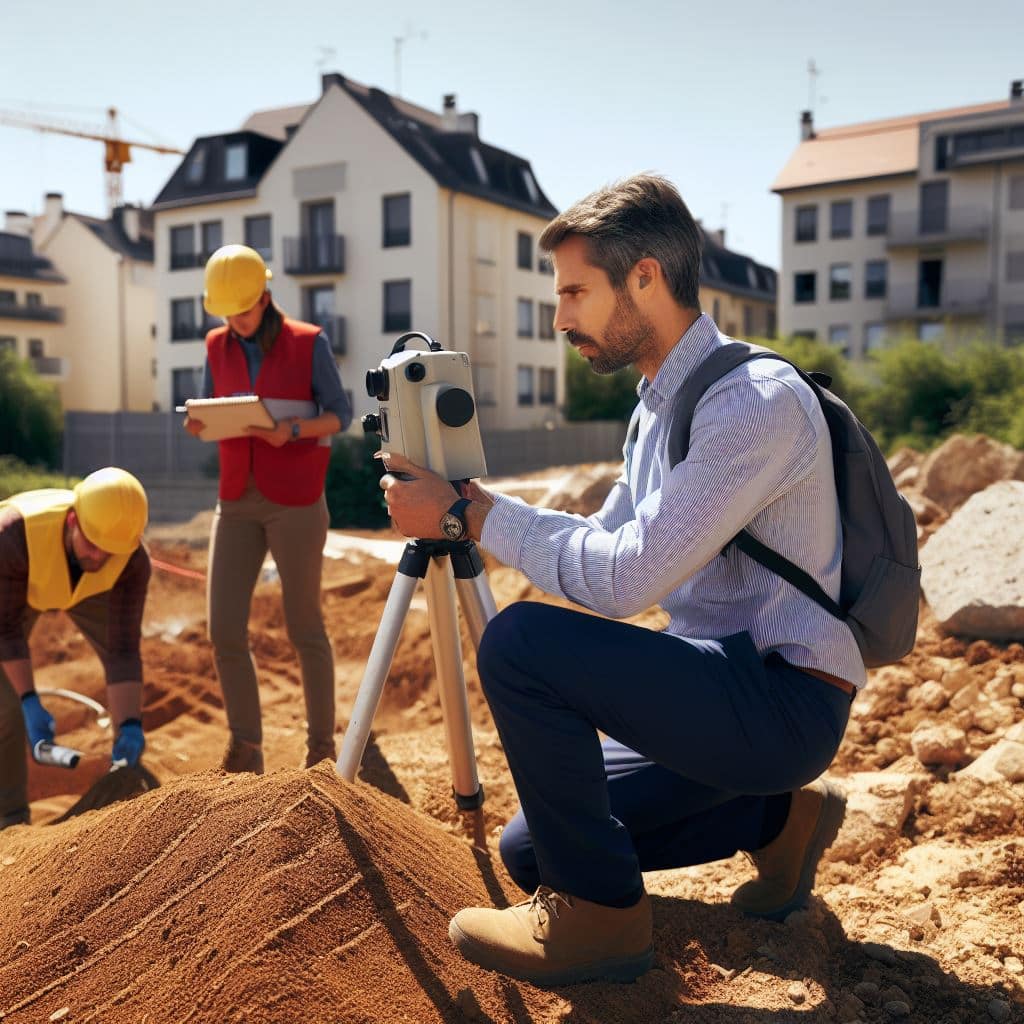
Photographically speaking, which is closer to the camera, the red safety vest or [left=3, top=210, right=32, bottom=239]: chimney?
the red safety vest

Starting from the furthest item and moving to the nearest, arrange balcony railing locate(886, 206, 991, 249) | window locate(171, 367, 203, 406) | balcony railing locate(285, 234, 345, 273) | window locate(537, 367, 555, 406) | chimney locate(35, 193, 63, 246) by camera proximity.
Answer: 1. chimney locate(35, 193, 63, 246)
2. balcony railing locate(886, 206, 991, 249)
3. window locate(537, 367, 555, 406)
4. window locate(171, 367, 203, 406)
5. balcony railing locate(285, 234, 345, 273)

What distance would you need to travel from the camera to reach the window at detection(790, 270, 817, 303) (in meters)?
34.4

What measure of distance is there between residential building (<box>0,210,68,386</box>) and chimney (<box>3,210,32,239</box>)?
85cm

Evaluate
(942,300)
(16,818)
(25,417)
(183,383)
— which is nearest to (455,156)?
(183,383)

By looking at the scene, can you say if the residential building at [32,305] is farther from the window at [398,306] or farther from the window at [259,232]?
the window at [398,306]

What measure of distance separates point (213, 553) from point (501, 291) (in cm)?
2344

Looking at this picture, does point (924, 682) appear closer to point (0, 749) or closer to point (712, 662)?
point (712, 662)

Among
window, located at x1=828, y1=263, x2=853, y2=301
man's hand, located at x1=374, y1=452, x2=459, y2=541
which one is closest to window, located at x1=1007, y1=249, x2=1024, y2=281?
window, located at x1=828, y1=263, x2=853, y2=301

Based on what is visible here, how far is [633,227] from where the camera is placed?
7.58 ft

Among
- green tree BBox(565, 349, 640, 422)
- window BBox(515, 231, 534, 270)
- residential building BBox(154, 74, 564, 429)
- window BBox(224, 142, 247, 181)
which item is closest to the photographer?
residential building BBox(154, 74, 564, 429)

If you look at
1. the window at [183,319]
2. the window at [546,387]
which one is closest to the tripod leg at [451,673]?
the window at [546,387]

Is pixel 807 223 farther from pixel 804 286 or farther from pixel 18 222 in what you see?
pixel 18 222

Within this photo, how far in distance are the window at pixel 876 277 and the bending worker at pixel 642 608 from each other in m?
33.7

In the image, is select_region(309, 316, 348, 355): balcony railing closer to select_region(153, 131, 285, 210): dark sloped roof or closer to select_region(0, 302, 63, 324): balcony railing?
select_region(153, 131, 285, 210): dark sloped roof
